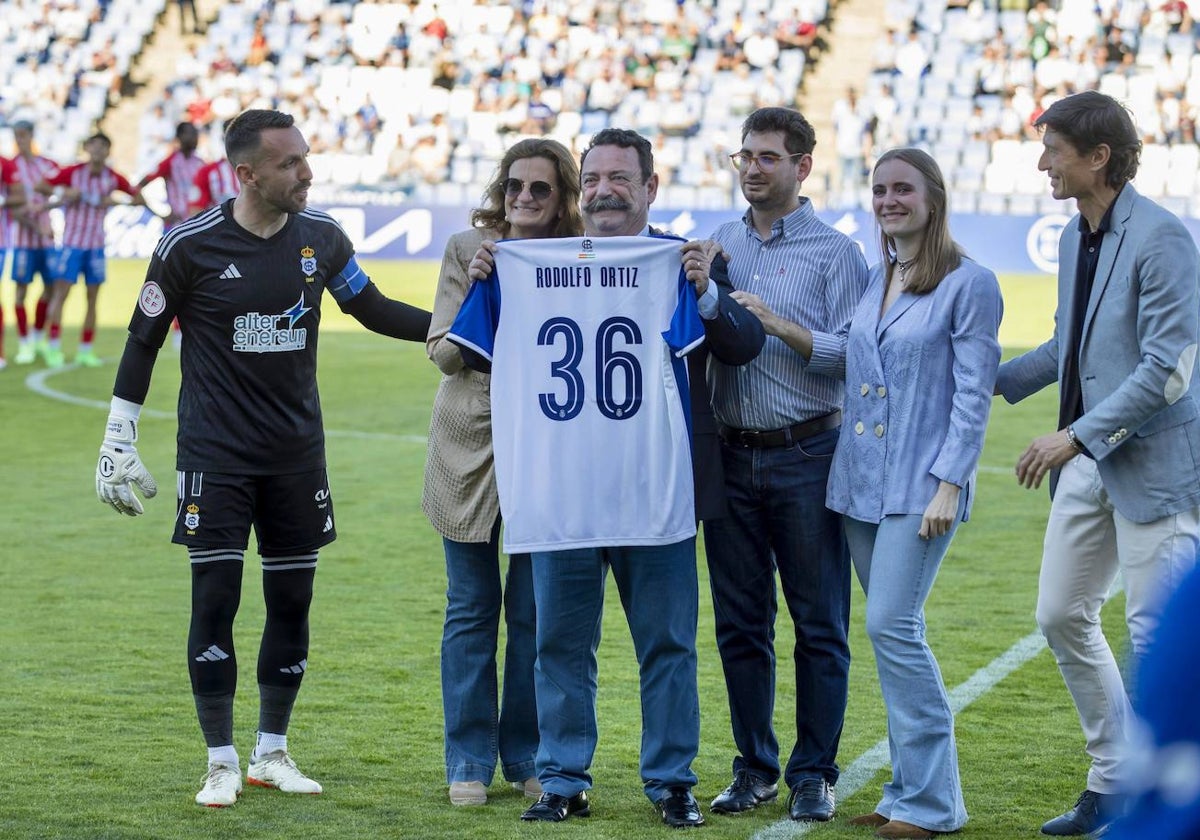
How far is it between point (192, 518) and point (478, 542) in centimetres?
83

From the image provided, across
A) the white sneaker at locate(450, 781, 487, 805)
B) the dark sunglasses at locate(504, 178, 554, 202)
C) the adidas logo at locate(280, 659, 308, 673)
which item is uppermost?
the dark sunglasses at locate(504, 178, 554, 202)

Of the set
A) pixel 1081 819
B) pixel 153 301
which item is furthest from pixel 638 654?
pixel 153 301

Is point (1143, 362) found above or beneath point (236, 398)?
above

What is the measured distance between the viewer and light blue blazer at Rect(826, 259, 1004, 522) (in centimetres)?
432

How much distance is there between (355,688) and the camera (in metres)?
6.29

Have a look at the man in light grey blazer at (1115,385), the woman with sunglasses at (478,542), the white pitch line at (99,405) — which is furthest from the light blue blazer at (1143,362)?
the white pitch line at (99,405)

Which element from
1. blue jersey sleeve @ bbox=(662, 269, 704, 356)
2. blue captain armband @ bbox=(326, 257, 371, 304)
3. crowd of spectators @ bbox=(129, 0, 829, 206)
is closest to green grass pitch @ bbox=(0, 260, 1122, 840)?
blue jersey sleeve @ bbox=(662, 269, 704, 356)

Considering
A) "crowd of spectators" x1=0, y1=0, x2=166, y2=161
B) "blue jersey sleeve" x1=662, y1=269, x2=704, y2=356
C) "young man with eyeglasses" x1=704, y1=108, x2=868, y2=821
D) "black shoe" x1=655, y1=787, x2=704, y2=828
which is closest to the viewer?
"blue jersey sleeve" x1=662, y1=269, x2=704, y2=356

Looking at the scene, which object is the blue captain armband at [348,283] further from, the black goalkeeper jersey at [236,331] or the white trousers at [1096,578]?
the white trousers at [1096,578]

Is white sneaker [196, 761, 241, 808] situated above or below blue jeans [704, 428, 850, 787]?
below

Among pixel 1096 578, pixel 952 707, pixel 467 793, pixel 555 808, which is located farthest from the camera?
Answer: pixel 952 707

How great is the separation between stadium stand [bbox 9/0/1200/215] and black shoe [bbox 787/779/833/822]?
21.8 metres

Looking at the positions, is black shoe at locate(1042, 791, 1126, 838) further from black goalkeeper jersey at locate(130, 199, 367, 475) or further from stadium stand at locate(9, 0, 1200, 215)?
stadium stand at locate(9, 0, 1200, 215)

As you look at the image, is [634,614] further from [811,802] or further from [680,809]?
[811,802]
